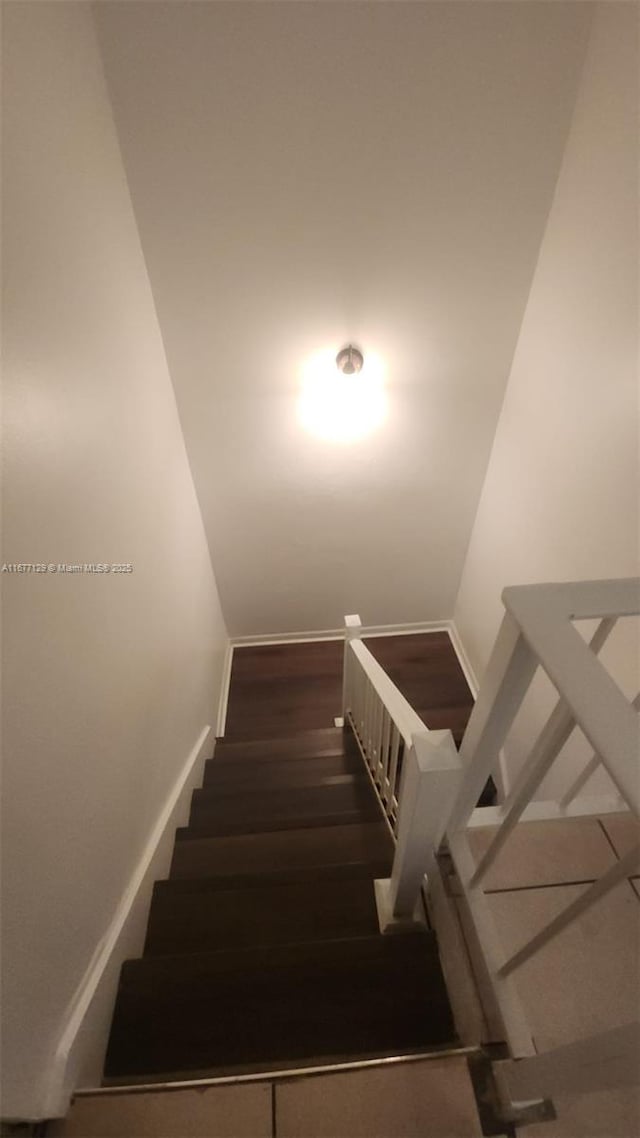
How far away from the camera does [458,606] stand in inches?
128

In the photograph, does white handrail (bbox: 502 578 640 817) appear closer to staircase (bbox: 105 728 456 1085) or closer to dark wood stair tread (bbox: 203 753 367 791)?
staircase (bbox: 105 728 456 1085)

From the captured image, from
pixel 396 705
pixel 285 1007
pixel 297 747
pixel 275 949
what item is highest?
pixel 297 747

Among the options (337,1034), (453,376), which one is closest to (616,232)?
(453,376)

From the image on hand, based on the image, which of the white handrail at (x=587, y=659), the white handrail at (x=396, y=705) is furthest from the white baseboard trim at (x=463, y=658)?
the white handrail at (x=587, y=659)

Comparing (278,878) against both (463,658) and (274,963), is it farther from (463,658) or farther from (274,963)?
(463,658)

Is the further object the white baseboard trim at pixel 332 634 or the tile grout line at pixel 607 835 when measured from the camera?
the white baseboard trim at pixel 332 634

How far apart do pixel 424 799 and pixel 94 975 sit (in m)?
0.91

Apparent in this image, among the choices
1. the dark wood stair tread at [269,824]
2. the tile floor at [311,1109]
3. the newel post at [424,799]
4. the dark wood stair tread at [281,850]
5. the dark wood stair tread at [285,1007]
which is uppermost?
the dark wood stair tread at [269,824]

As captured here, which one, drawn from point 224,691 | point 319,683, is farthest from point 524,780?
point 224,691

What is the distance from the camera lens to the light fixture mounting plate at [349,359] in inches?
73.4

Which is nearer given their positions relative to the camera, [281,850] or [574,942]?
[574,942]

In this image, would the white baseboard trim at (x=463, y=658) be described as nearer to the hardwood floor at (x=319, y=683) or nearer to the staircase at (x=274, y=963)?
the hardwood floor at (x=319, y=683)

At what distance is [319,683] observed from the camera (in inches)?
120

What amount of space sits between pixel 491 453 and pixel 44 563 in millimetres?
2271
